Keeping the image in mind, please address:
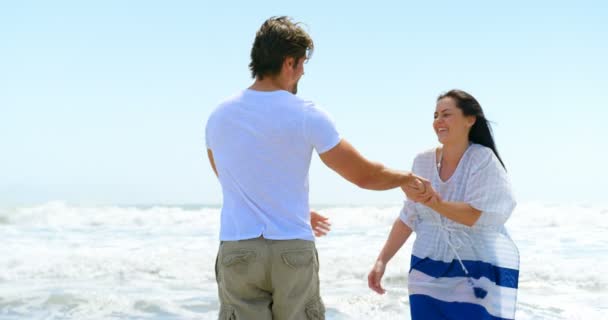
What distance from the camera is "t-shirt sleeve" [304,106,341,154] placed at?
2.63 metres

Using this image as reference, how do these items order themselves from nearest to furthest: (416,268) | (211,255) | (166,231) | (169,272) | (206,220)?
(416,268) < (169,272) < (211,255) < (166,231) < (206,220)

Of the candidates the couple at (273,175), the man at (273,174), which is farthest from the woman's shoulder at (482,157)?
the man at (273,174)

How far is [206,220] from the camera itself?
21.3 meters

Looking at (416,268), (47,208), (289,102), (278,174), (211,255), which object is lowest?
(47,208)

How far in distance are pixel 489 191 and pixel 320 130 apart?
117cm

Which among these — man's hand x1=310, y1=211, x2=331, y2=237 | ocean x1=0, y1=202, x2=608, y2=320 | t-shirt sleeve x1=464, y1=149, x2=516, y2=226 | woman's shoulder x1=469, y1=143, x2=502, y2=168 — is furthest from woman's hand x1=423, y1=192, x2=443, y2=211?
ocean x1=0, y1=202, x2=608, y2=320

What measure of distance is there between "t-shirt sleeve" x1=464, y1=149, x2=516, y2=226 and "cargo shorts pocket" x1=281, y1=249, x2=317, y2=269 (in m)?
1.04

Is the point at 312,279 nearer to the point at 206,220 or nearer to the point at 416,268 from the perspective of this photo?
the point at 416,268

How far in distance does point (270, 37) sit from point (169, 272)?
27.4 ft

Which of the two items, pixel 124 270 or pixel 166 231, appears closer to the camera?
pixel 124 270

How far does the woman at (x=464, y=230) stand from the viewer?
3.47m

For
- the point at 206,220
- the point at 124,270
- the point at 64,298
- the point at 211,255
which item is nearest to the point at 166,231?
the point at 206,220

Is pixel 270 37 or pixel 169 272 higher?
pixel 270 37

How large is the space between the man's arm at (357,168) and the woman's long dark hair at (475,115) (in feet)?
2.59
